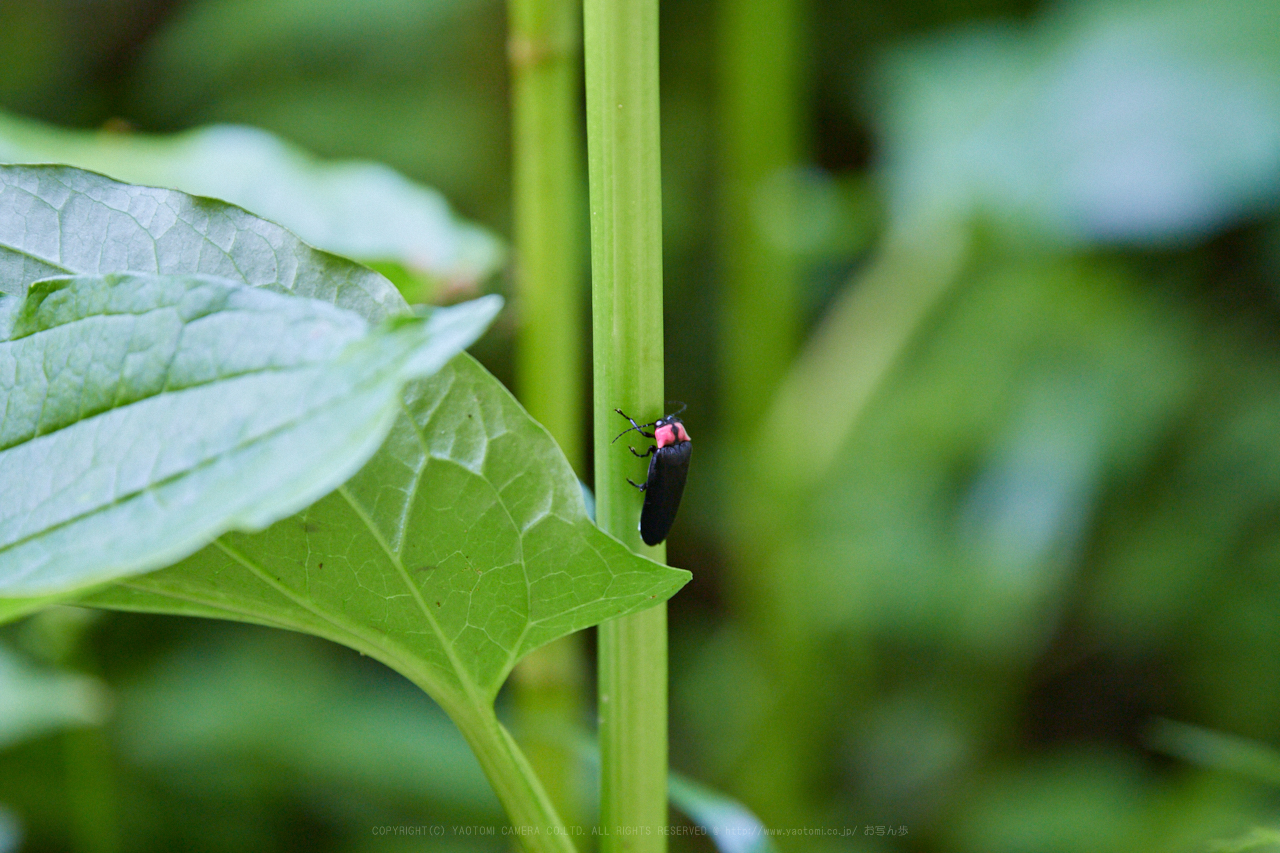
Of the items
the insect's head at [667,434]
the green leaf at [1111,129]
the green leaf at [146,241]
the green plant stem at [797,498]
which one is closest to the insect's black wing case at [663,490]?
the insect's head at [667,434]

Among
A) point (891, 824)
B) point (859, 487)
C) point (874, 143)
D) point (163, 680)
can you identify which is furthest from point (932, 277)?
point (163, 680)

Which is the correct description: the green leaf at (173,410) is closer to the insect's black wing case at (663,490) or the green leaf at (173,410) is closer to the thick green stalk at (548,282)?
the insect's black wing case at (663,490)

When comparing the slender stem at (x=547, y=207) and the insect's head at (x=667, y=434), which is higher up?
the slender stem at (x=547, y=207)

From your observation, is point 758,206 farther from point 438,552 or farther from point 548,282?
point 438,552

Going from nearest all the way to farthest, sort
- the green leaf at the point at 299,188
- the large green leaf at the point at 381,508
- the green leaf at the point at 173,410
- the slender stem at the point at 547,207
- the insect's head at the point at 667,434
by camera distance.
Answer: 1. the green leaf at the point at 173,410
2. the large green leaf at the point at 381,508
3. the insect's head at the point at 667,434
4. the slender stem at the point at 547,207
5. the green leaf at the point at 299,188

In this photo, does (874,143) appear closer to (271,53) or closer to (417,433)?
(271,53)

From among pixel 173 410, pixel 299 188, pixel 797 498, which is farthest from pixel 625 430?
pixel 797 498
